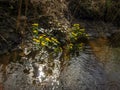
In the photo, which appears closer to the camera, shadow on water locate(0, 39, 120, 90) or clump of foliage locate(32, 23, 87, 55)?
shadow on water locate(0, 39, 120, 90)

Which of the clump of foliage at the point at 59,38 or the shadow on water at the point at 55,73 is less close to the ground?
the clump of foliage at the point at 59,38

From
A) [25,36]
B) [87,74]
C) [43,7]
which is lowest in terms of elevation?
[87,74]

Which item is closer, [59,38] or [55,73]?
[55,73]

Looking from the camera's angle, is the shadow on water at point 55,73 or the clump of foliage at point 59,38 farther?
the clump of foliage at point 59,38

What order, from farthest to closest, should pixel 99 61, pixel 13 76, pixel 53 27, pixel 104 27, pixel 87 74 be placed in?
pixel 104 27 → pixel 53 27 → pixel 99 61 → pixel 87 74 → pixel 13 76

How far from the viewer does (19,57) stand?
13.6ft

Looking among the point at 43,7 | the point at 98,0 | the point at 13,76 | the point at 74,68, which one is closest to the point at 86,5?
the point at 98,0

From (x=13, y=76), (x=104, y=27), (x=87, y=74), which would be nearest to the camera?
(x=13, y=76)

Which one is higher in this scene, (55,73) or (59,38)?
(59,38)

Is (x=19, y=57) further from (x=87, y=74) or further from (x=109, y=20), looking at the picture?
(x=109, y=20)

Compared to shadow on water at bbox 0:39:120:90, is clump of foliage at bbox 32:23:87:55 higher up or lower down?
higher up

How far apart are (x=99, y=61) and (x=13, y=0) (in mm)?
1946

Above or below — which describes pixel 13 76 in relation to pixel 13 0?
below

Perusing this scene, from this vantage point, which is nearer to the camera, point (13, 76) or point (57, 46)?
point (13, 76)
